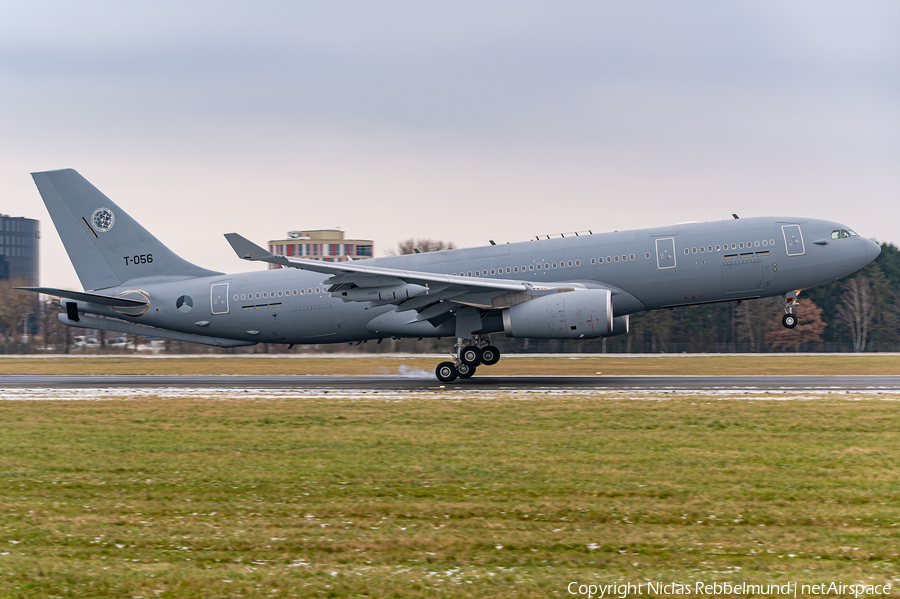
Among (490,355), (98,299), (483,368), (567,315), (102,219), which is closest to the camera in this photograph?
(567,315)

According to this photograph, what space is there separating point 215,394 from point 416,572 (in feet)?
61.9

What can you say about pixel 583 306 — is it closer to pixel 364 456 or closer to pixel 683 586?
pixel 364 456

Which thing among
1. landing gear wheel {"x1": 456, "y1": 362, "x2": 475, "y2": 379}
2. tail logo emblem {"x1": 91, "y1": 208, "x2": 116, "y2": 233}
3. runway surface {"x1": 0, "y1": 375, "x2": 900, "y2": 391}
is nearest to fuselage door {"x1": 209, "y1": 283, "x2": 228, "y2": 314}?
runway surface {"x1": 0, "y1": 375, "x2": 900, "y2": 391}

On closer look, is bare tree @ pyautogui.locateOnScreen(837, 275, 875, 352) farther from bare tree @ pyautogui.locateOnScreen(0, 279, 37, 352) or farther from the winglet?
bare tree @ pyautogui.locateOnScreen(0, 279, 37, 352)

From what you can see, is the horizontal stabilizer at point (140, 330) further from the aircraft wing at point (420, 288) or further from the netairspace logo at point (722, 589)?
the netairspace logo at point (722, 589)

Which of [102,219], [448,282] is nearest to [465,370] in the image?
[448,282]

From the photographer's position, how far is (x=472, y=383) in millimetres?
27438

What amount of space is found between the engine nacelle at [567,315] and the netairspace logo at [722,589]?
1856 centimetres

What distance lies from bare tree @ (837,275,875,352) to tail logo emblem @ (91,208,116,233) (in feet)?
255

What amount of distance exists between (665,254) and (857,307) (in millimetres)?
71531

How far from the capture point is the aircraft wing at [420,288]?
25656 mm

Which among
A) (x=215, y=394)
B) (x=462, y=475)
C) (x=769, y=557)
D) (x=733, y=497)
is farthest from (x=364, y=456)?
(x=215, y=394)

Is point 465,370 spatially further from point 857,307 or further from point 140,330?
point 857,307

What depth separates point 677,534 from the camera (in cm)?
823
